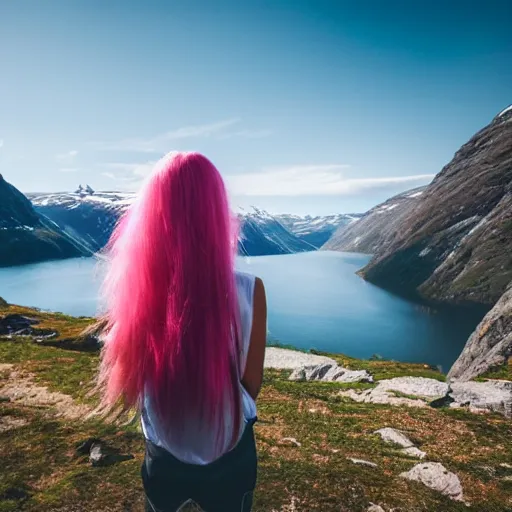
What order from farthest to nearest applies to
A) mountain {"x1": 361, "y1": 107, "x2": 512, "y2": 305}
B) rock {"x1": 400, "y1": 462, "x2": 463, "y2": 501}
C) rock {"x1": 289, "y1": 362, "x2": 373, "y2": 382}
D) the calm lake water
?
mountain {"x1": 361, "y1": 107, "x2": 512, "y2": 305}
the calm lake water
rock {"x1": 289, "y1": 362, "x2": 373, "y2": 382}
rock {"x1": 400, "y1": 462, "x2": 463, "y2": 501}

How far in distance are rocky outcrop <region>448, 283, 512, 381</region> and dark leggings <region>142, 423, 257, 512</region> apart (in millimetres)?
31270

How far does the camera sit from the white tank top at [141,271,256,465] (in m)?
2.84

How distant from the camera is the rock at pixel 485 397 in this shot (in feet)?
64.0

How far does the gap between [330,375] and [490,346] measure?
14025mm

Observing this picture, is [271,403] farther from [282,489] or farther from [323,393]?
[282,489]

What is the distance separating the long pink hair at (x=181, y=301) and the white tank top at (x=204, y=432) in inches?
2.7

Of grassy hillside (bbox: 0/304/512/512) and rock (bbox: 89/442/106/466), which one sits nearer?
grassy hillside (bbox: 0/304/512/512)

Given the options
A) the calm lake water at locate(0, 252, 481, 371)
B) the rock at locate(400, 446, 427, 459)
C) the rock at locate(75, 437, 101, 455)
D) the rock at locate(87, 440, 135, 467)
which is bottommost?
the calm lake water at locate(0, 252, 481, 371)

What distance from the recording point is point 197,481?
2838 millimetres

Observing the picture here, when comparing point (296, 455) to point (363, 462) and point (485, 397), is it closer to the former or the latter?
point (363, 462)

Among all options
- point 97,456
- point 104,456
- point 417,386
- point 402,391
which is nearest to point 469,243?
point 417,386

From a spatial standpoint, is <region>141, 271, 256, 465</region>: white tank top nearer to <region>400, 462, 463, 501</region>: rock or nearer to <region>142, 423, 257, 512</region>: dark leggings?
<region>142, 423, 257, 512</region>: dark leggings

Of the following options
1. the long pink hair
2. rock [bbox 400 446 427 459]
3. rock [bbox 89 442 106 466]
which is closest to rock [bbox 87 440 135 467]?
rock [bbox 89 442 106 466]

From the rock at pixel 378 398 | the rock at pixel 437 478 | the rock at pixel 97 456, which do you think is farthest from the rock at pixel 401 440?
the rock at pixel 97 456
